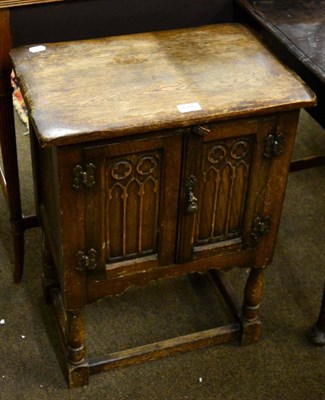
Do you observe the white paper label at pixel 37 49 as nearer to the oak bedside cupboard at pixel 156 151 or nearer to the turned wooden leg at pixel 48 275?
the oak bedside cupboard at pixel 156 151

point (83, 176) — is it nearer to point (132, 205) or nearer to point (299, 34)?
point (132, 205)

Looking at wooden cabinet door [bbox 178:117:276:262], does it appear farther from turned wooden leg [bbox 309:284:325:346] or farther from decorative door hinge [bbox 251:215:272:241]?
turned wooden leg [bbox 309:284:325:346]

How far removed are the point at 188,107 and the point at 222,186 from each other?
235mm

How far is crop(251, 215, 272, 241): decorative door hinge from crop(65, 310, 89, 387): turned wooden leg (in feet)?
1.53

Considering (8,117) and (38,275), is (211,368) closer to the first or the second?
(38,275)

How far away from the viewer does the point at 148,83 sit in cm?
159

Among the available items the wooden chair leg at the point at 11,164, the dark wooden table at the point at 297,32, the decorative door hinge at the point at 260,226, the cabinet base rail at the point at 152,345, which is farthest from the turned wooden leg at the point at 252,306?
the wooden chair leg at the point at 11,164

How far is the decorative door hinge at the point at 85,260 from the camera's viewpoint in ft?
5.34

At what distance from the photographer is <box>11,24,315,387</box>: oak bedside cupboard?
1495 mm

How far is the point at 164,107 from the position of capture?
1.51m

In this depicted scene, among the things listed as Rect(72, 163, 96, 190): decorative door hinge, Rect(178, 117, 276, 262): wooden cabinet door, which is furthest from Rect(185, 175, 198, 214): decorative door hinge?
Rect(72, 163, 96, 190): decorative door hinge

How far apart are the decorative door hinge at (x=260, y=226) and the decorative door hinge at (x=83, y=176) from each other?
1.46 feet

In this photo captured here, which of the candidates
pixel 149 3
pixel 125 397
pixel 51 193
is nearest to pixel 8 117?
pixel 51 193

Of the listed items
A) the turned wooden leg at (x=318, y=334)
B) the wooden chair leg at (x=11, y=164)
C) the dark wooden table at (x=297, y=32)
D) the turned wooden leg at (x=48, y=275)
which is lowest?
the turned wooden leg at (x=318, y=334)
